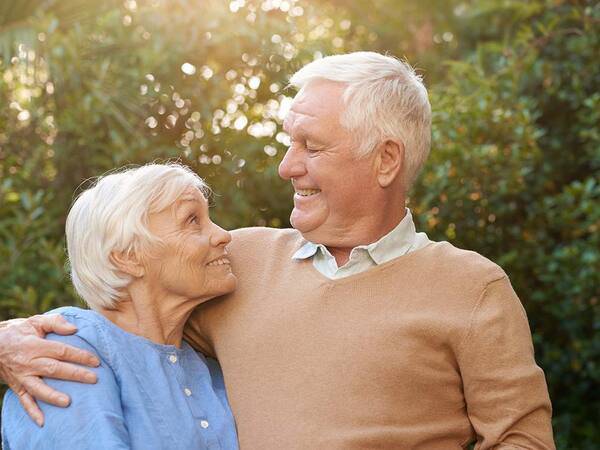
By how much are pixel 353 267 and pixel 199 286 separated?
1.36 feet

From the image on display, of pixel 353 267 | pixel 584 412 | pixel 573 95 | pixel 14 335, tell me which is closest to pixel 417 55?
pixel 573 95

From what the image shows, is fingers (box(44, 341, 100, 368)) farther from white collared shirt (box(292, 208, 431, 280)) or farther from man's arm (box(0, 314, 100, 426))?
white collared shirt (box(292, 208, 431, 280))

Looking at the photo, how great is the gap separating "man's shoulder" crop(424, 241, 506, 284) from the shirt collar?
3.0 inches

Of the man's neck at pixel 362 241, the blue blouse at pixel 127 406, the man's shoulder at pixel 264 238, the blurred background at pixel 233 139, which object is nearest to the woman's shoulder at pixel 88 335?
the blue blouse at pixel 127 406

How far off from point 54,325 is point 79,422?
11.2 inches

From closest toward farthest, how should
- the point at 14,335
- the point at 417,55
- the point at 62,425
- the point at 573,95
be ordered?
the point at 62,425
the point at 14,335
the point at 573,95
the point at 417,55

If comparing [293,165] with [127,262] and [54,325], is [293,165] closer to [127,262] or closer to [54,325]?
[127,262]

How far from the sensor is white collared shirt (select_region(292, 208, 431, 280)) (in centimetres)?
255

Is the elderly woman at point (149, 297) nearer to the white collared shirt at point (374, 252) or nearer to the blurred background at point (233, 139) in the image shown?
the white collared shirt at point (374, 252)

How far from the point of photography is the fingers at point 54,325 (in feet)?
7.70

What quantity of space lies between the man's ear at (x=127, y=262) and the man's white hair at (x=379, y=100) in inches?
26.0

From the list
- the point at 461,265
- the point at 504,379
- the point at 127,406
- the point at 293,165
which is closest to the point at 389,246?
the point at 461,265

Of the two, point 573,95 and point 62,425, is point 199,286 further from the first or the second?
point 573,95

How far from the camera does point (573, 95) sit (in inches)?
212
